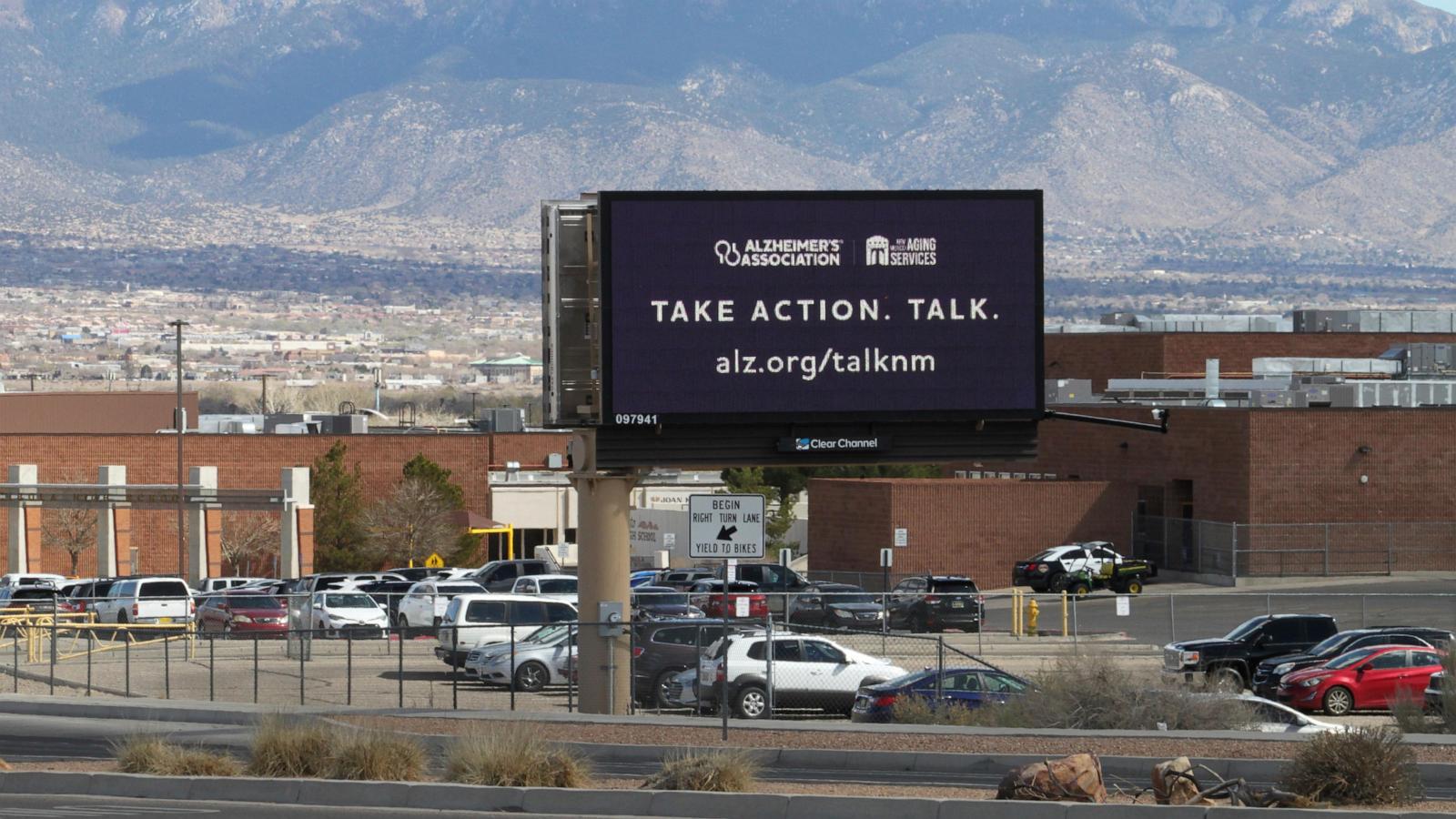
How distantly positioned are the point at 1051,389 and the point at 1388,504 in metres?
16.6

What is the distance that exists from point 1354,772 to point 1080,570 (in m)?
41.8

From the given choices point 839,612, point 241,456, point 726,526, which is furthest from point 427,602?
point 241,456

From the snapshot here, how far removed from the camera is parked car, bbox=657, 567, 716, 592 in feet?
172

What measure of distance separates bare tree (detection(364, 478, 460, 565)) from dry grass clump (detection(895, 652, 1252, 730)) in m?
47.5

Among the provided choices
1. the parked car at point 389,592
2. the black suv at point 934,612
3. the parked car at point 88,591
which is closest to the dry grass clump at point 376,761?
the black suv at point 934,612

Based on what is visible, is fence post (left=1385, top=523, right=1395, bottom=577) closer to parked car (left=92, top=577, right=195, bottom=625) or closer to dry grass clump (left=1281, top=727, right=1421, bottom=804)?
parked car (left=92, top=577, right=195, bottom=625)

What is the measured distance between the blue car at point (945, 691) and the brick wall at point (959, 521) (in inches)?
1343

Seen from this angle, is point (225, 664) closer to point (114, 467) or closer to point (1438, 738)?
point (1438, 738)

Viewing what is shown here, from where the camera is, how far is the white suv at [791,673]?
30.0 meters

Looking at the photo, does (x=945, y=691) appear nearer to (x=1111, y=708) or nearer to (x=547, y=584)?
(x=1111, y=708)

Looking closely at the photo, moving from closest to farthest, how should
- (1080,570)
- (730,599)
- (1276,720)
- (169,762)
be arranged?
(169,762)
(1276,720)
(730,599)
(1080,570)

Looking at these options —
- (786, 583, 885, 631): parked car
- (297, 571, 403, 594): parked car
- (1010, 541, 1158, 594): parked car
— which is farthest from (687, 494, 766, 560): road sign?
(1010, 541, 1158, 594): parked car

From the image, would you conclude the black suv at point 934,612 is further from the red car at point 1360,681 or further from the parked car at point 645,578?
the parked car at point 645,578

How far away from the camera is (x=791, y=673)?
30.7 m
